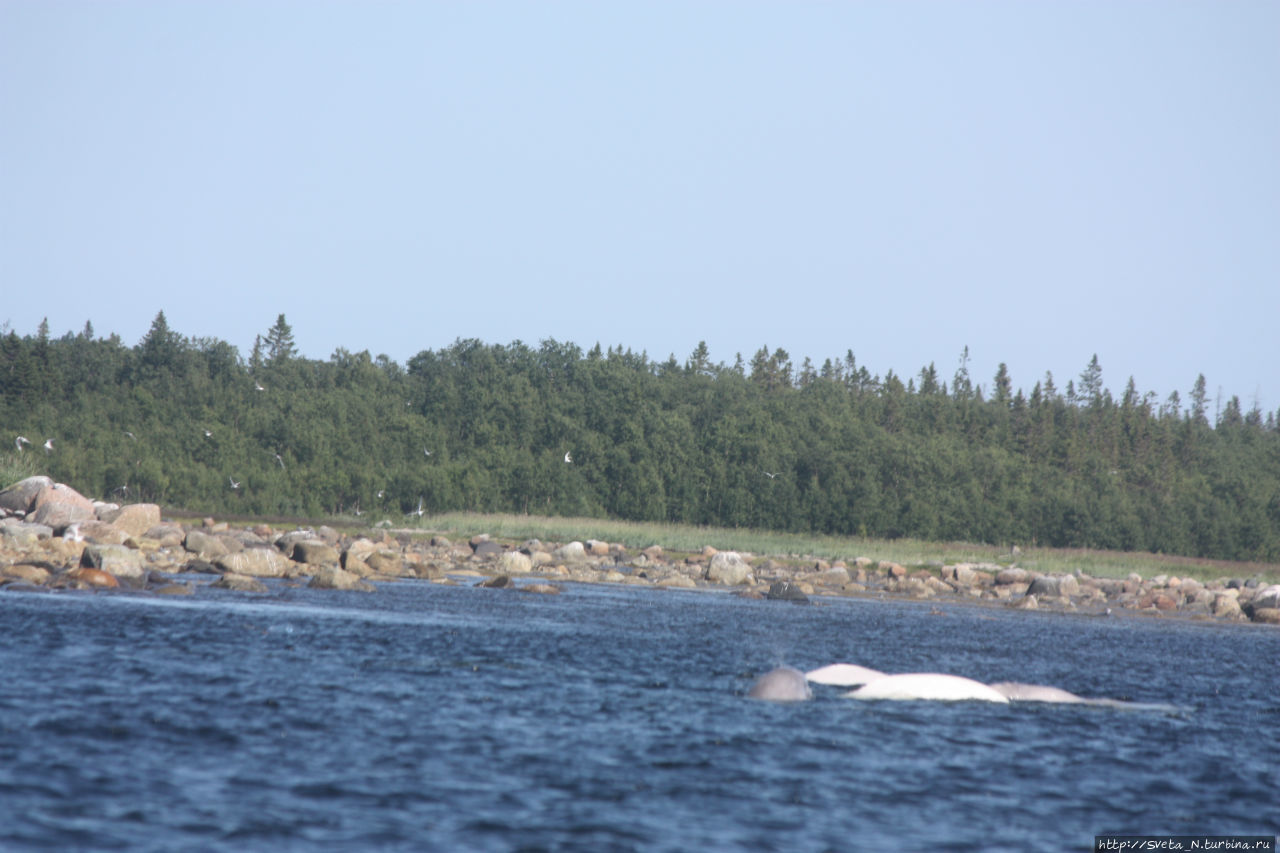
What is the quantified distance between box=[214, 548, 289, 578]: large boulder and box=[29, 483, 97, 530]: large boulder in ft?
27.7

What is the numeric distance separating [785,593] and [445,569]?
13434 millimetres

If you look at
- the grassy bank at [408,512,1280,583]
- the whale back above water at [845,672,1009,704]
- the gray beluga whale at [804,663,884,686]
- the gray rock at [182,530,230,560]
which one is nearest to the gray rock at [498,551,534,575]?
the gray rock at [182,530,230,560]

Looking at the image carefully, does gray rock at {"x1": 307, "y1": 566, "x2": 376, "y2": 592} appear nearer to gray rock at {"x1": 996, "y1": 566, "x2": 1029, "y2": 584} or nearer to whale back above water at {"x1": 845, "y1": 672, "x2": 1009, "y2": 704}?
whale back above water at {"x1": 845, "y1": 672, "x2": 1009, "y2": 704}

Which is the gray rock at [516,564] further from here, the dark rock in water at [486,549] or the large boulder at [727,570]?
the large boulder at [727,570]

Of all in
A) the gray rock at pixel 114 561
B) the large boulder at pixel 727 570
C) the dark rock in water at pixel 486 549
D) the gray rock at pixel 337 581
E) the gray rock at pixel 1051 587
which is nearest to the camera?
the gray rock at pixel 114 561

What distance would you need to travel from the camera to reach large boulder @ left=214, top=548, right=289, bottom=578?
3719 cm

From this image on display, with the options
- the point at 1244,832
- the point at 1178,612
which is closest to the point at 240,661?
the point at 1244,832

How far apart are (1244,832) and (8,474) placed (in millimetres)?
53565

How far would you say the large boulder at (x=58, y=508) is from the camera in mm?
43031

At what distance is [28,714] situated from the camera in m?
14.4

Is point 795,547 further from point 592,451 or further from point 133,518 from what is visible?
point 592,451

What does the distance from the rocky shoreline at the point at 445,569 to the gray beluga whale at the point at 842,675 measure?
17.5 metres

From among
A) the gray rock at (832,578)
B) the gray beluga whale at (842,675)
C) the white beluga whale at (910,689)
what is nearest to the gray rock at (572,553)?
the gray rock at (832,578)

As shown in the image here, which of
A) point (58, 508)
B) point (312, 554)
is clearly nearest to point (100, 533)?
point (58, 508)
